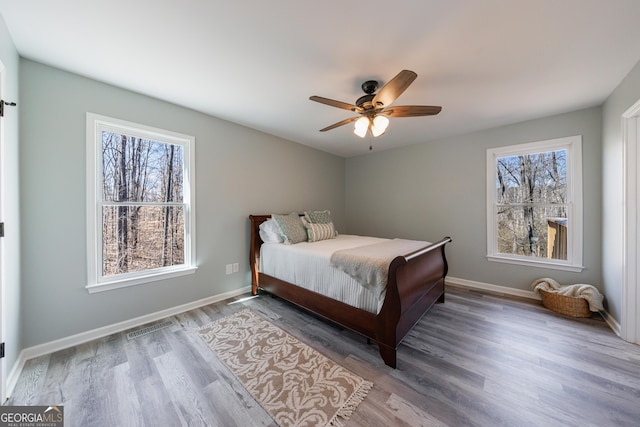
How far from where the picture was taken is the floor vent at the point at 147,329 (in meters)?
2.20

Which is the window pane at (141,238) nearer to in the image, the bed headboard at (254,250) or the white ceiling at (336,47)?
the bed headboard at (254,250)

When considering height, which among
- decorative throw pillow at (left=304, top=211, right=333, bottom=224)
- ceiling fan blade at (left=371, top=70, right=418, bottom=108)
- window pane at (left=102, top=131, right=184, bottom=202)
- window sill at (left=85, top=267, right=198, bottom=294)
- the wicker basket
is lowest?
the wicker basket

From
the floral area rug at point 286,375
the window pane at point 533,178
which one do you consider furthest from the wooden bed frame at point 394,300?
the window pane at point 533,178

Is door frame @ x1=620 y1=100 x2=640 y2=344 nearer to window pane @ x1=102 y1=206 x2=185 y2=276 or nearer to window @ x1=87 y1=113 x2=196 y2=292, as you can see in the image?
window @ x1=87 y1=113 x2=196 y2=292

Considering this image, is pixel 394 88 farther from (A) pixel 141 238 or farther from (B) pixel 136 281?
(B) pixel 136 281

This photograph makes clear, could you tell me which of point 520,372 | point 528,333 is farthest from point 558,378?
point 528,333

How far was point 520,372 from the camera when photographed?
5.61 feet

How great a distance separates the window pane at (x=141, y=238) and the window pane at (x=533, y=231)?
14.6 feet

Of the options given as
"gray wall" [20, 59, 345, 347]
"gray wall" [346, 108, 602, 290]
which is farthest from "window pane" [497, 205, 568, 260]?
"gray wall" [20, 59, 345, 347]

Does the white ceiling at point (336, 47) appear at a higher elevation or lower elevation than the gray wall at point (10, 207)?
higher

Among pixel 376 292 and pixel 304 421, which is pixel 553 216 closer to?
pixel 376 292

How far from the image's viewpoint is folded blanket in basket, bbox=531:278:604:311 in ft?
8.14

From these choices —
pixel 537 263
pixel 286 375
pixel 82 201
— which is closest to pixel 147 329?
pixel 82 201

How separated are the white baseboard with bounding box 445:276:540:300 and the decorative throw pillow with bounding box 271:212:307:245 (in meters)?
2.54
